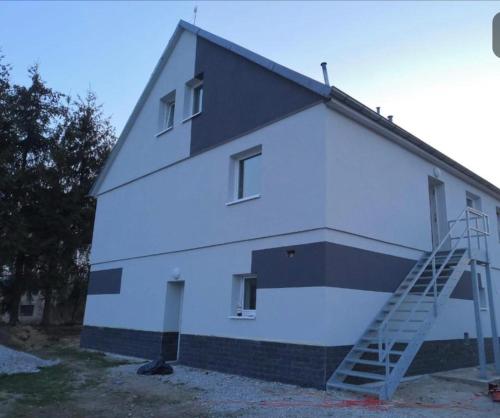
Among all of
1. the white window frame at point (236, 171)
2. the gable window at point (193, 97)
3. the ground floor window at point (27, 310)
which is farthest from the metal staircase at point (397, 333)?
the ground floor window at point (27, 310)

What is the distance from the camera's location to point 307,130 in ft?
33.6

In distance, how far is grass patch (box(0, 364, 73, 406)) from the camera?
833 centimetres

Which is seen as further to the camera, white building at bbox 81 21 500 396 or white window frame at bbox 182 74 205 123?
white window frame at bbox 182 74 205 123

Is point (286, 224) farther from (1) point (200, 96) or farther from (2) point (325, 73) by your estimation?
(1) point (200, 96)

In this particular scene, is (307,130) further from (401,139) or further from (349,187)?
(401,139)

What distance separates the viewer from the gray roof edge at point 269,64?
992cm

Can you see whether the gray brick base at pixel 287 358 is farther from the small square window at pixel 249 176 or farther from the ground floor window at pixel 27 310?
the ground floor window at pixel 27 310

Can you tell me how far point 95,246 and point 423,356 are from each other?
1195 centimetres

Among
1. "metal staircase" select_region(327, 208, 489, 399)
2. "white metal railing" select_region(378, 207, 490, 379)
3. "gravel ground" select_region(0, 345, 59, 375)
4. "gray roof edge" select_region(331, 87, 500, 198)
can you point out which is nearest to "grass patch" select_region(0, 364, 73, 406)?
"gravel ground" select_region(0, 345, 59, 375)

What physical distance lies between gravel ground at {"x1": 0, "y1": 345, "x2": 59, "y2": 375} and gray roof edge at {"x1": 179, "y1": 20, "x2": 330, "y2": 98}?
9051 millimetres

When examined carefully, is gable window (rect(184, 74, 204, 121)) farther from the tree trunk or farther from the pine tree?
the tree trunk

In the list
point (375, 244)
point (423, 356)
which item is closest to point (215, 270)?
point (375, 244)

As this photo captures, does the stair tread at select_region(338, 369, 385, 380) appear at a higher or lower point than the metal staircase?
lower

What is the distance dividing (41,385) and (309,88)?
8226 millimetres
